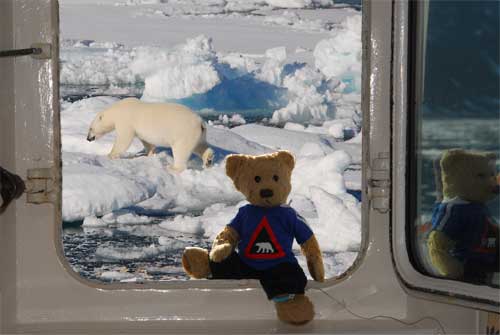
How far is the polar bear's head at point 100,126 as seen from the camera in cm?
170

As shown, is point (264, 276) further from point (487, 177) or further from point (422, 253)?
point (487, 177)

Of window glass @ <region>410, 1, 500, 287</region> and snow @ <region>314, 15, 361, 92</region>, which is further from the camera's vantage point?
snow @ <region>314, 15, 361, 92</region>

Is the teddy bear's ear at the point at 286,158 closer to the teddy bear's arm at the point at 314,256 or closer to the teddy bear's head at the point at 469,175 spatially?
the teddy bear's arm at the point at 314,256

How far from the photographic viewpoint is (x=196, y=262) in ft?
5.48

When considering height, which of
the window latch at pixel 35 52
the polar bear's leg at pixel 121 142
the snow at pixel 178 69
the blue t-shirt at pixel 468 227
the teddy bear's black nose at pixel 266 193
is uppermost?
the window latch at pixel 35 52

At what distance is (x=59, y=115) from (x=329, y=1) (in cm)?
60

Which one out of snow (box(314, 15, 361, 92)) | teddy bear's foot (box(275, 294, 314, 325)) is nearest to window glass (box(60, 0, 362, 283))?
snow (box(314, 15, 361, 92))

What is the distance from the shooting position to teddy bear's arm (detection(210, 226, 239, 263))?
1638 millimetres

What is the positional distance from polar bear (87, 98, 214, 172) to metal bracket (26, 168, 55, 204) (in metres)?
0.13

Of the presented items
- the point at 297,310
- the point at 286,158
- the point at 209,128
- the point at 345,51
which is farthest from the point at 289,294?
the point at 345,51

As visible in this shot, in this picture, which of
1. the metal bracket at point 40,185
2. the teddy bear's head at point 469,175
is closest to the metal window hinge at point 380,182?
the teddy bear's head at point 469,175

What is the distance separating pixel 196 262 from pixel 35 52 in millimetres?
529

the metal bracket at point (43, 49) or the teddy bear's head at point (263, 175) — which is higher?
the metal bracket at point (43, 49)

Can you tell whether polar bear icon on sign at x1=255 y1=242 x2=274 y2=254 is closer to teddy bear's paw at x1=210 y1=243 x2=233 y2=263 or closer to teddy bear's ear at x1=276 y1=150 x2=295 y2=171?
teddy bear's paw at x1=210 y1=243 x2=233 y2=263
